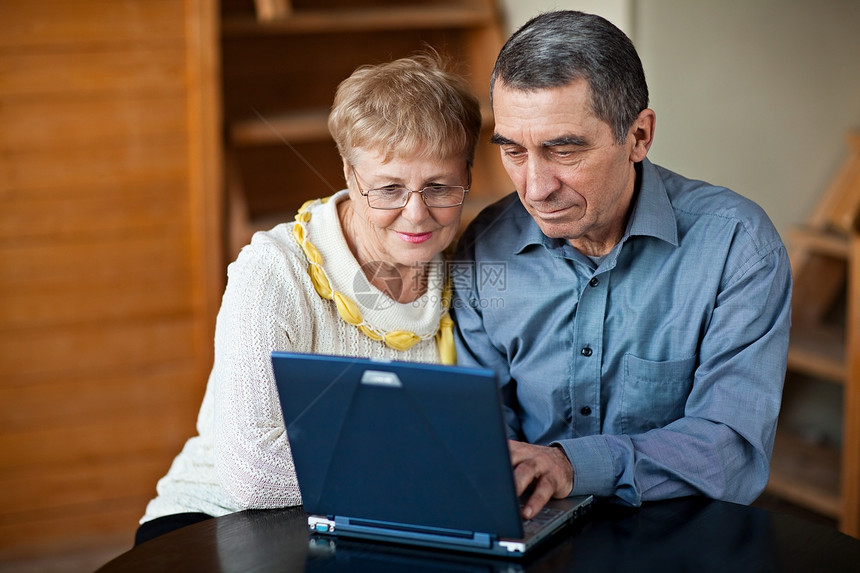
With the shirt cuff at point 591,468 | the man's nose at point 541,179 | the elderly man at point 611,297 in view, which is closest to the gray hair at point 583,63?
the elderly man at point 611,297

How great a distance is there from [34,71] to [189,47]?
0.41m

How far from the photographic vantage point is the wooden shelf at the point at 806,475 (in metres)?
2.43

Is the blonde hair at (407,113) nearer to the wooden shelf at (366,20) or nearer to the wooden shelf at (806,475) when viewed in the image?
the wooden shelf at (366,20)

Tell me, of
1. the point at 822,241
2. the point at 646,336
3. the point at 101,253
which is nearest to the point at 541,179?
the point at 646,336

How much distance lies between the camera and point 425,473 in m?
1.06

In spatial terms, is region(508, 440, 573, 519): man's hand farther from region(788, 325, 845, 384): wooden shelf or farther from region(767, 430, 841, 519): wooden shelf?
region(767, 430, 841, 519): wooden shelf

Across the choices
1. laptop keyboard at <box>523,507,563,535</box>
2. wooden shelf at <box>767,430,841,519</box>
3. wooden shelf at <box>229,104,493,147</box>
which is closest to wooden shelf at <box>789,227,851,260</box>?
wooden shelf at <box>767,430,841,519</box>

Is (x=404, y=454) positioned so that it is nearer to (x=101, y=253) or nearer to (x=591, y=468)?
(x=591, y=468)

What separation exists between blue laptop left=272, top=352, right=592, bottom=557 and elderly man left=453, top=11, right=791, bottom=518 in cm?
11

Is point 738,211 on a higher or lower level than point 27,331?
higher

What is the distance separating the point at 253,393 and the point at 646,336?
617 millimetres

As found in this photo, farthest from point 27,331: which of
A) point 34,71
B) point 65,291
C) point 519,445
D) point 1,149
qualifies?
point 519,445

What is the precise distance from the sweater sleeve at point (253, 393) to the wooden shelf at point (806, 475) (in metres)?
1.66

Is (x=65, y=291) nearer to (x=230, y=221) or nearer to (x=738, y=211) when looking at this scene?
(x=230, y=221)
